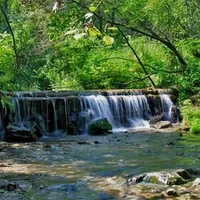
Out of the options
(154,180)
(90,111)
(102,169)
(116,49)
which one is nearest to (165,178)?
(154,180)

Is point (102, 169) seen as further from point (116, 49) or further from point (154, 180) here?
point (116, 49)

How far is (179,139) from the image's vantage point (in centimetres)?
1138

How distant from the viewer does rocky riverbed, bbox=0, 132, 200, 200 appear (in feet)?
18.7

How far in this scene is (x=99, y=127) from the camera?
45.5 feet

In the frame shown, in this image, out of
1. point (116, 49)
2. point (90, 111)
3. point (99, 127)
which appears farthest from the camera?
point (116, 49)

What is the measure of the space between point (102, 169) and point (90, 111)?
Result: 8.07m

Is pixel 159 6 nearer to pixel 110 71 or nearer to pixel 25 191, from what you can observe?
pixel 110 71

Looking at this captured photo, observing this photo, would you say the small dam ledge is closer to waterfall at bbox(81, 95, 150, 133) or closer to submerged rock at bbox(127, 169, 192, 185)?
waterfall at bbox(81, 95, 150, 133)

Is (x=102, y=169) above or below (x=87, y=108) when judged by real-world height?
below

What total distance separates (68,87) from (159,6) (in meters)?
5.13

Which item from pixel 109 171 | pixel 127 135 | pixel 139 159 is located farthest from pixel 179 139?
pixel 109 171

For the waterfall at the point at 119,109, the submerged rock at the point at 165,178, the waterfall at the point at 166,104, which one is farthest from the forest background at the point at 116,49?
the submerged rock at the point at 165,178

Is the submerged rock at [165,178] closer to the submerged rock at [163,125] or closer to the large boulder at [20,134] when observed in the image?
the large boulder at [20,134]

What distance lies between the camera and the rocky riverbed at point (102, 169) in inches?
224
